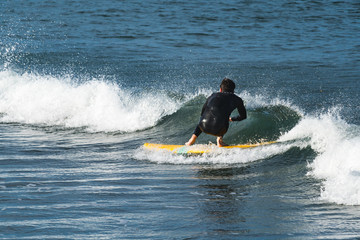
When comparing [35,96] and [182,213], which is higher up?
[182,213]

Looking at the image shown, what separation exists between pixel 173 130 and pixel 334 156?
528 centimetres

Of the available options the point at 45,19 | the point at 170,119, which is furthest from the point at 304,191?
the point at 45,19

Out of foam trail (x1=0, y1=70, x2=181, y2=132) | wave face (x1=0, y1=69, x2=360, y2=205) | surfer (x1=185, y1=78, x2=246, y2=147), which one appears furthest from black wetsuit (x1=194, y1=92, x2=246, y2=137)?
foam trail (x1=0, y1=70, x2=181, y2=132)

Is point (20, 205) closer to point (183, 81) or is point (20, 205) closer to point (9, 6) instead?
point (183, 81)

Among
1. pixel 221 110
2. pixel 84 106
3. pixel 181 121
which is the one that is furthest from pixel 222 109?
pixel 84 106

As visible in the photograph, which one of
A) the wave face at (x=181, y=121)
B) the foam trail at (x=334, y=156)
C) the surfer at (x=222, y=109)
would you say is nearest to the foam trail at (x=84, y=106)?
the wave face at (x=181, y=121)

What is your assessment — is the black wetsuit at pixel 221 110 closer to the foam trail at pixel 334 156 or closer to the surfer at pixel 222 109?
the surfer at pixel 222 109

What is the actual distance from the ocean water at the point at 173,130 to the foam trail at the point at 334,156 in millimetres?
27

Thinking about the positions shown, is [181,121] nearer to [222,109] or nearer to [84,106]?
[84,106]

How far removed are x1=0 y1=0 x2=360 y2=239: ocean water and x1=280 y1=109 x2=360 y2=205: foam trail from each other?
0.03m

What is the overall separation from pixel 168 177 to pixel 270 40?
20628mm

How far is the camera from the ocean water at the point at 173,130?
6.69m

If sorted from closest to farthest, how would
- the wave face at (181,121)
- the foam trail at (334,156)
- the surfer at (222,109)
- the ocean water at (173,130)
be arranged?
the ocean water at (173,130)
the foam trail at (334,156)
the wave face at (181,121)
the surfer at (222,109)

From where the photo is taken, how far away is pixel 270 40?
2858cm
